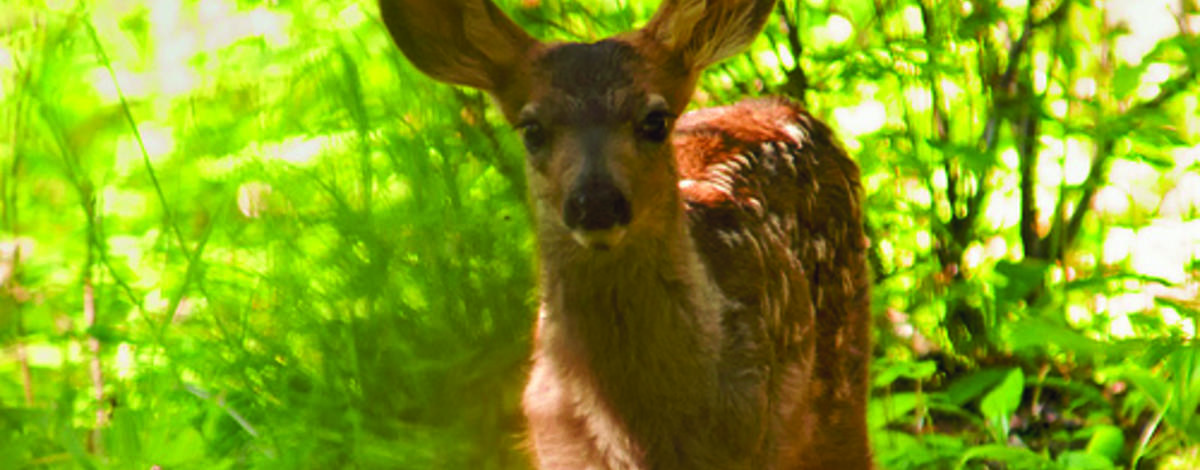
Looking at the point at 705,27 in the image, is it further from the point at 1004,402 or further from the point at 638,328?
the point at 1004,402

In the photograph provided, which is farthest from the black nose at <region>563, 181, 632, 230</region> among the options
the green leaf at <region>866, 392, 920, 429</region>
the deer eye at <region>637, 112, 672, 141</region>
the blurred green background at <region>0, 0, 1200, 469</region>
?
the green leaf at <region>866, 392, 920, 429</region>

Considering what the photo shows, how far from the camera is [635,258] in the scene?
119 inches

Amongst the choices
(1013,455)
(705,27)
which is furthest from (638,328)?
(1013,455)

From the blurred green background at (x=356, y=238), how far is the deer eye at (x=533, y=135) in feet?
2.05

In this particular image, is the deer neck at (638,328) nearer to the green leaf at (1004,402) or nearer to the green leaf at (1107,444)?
the green leaf at (1004,402)

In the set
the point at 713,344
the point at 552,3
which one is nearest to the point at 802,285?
the point at 713,344

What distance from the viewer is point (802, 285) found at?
11.8ft

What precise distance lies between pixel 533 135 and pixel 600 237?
1.01 ft

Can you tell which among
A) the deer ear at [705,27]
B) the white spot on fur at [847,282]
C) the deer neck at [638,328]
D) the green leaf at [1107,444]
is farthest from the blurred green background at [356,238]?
the deer ear at [705,27]

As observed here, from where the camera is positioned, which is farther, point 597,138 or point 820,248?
point 820,248

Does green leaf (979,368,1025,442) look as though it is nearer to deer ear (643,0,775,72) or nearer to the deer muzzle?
deer ear (643,0,775,72)

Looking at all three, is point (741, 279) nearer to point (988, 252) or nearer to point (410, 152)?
point (410, 152)

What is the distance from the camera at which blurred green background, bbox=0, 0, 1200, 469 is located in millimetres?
3568

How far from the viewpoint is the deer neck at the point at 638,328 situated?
3041 mm
